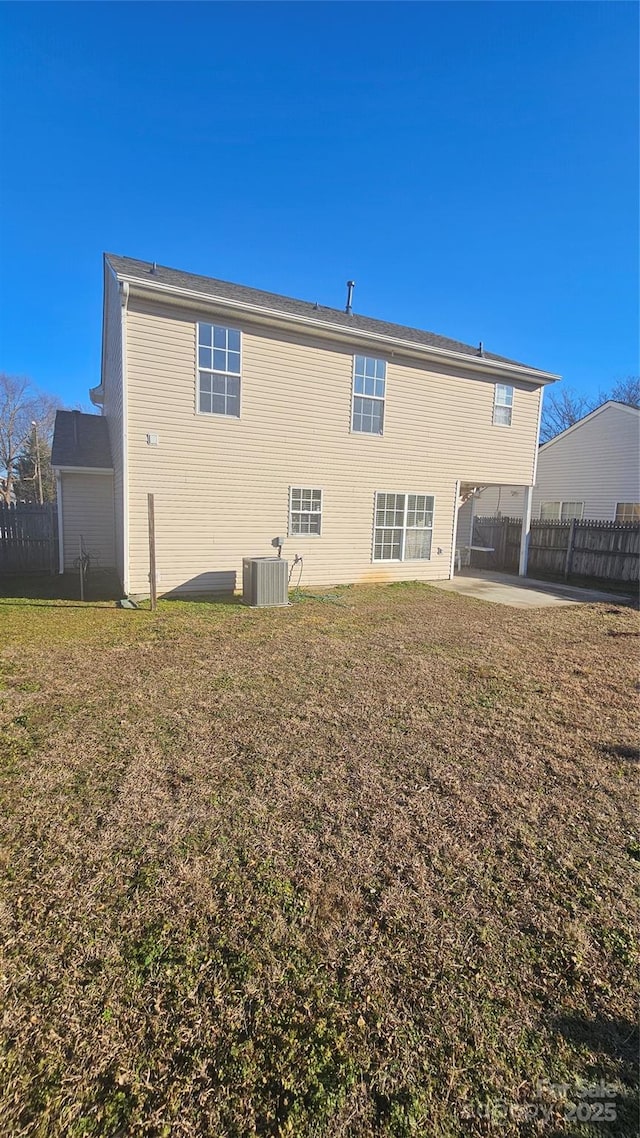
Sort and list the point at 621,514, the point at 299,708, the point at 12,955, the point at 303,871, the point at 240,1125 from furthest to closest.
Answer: the point at 621,514 → the point at 299,708 → the point at 303,871 → the point at 12,955 → the point at 240,1125

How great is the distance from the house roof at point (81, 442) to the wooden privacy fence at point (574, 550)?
12619 mm

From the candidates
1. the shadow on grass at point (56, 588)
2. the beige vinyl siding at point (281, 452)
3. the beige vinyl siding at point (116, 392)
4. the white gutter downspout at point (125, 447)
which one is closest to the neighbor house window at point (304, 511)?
the beige vinyl siding at point (281, 452)

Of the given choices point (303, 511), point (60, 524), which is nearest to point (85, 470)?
point (60, 524)

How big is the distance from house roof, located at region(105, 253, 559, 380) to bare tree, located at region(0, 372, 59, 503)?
28.4 meters

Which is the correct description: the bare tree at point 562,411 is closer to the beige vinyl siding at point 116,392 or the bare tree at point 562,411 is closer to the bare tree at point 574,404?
the bare tree at point 574,404

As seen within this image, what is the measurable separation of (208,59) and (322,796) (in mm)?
11019

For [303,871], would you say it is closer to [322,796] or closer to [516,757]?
[322,796]

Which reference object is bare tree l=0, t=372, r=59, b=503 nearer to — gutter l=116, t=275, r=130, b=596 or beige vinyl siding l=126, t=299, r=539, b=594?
gutter l=116, t=275, r=130, b=596

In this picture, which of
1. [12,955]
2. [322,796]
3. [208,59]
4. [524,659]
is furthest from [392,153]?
[12,955]

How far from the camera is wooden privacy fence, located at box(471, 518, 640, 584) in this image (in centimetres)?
1271

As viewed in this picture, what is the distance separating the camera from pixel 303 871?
2.37 meters

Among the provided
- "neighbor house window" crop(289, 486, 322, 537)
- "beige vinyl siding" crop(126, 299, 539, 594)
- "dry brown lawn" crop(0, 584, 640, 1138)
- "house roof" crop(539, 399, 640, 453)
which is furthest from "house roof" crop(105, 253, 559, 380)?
"house roof" crop(539, 399, 640, 453)

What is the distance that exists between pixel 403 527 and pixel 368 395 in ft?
10.8

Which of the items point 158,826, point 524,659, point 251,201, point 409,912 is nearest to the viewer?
point 409,912
